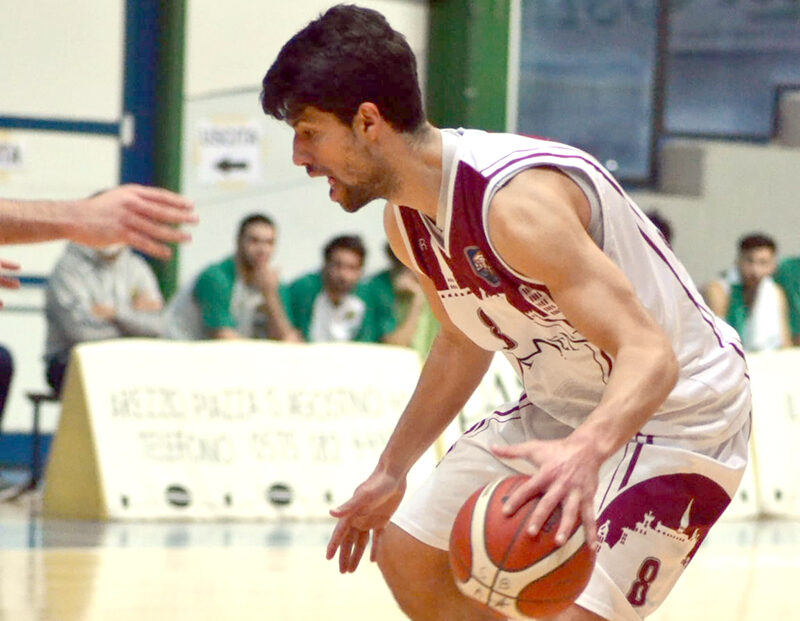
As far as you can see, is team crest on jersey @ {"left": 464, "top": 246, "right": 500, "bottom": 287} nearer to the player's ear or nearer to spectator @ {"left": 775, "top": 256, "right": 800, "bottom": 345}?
the player's ear

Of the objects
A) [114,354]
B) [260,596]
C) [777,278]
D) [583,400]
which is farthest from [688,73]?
[583,400]

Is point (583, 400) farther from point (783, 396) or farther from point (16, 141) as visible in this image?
point (16, 141)

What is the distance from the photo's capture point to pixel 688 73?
13.5 m

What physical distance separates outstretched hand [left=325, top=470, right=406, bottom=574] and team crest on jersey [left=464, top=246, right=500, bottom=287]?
29.8 inches

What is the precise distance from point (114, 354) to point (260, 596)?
8.51 feet

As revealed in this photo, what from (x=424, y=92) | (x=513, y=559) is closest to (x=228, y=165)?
(x=424, y=92)

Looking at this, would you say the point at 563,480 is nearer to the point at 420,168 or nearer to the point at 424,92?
the point at 420,168

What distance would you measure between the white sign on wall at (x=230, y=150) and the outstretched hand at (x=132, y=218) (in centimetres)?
781

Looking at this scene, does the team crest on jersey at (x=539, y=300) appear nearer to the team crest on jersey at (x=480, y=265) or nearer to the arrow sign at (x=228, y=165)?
the team crest on jersey at (x=480, y=265)

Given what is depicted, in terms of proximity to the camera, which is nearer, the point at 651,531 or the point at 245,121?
the point at 651,531

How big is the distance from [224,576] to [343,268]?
10.7ft

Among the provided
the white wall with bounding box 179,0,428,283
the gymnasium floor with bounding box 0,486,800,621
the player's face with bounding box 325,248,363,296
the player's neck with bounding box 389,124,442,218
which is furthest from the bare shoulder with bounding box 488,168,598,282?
the white wall with bounding box 179,0,428,283

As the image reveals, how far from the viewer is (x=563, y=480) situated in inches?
112

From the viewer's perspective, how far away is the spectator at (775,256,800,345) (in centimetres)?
1056
